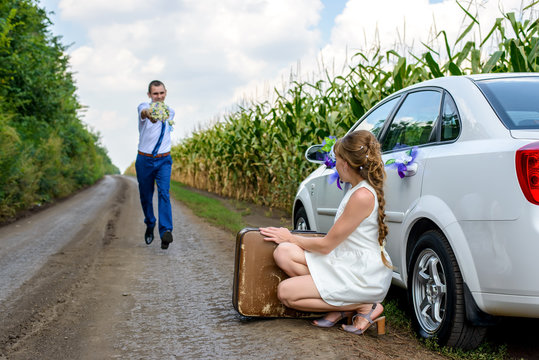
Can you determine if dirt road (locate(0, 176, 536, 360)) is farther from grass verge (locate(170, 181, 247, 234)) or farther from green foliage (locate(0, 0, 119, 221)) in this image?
green foliage (locate(0, 0, 119, 221))

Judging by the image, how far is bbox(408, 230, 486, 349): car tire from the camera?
3154mm

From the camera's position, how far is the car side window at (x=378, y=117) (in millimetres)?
4707

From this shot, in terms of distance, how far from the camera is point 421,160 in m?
3.70

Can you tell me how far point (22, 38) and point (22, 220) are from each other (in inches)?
203

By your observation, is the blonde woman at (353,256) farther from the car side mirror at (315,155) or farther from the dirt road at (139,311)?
the car side mirror at (315,155)

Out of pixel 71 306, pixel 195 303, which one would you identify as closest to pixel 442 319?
pixel 195 303

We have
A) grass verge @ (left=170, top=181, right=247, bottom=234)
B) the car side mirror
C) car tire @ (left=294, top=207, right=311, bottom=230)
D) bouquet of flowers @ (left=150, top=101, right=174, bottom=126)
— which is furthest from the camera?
grass verge @ (left=170, top=181, right=247, bottom=234)

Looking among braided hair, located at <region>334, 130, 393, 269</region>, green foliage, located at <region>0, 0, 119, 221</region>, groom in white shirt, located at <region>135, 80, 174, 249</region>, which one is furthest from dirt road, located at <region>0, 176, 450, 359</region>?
green foliage, located at <region>0, 0, 119, 221</region>

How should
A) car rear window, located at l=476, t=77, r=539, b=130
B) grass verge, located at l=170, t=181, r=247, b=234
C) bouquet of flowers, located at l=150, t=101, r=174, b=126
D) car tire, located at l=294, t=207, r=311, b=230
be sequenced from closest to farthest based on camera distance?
1. car rear window, located at l=476, t=77, r=539, b=130
2. car tire, located at l=294, t=207, r=311, b=230
3. bouquet of flowers, located at l=150, t=101, r=174, b=126
4. grass verge, located at l=170, t=181, r=247, b=234

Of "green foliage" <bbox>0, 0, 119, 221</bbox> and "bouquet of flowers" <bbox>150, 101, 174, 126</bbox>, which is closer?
"bouquet of flowers" <bbox>150, 101, 174, 126</bbox>

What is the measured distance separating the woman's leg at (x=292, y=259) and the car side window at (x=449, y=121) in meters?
1.23

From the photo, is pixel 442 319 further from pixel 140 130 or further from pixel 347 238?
pixel 140 130

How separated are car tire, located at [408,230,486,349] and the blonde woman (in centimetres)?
21

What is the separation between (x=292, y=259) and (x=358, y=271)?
46 cm
